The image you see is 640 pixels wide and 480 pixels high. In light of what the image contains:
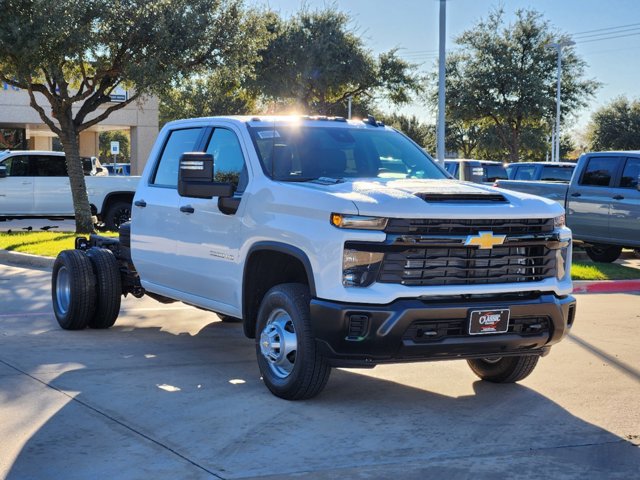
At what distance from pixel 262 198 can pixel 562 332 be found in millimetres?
2265

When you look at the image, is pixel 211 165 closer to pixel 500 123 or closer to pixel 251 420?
pixel 251 420

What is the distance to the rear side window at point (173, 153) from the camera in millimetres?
8188

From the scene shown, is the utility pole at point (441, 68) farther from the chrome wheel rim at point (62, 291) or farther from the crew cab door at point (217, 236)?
the crew cab door at point (217, 236)

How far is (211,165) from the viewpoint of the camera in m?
6.96

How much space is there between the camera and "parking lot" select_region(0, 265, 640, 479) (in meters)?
5.16

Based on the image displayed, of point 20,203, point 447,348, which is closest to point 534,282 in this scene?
point 447,348

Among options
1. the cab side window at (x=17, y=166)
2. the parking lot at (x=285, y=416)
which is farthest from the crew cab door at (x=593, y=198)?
the cab side window at (x=17, y=166)

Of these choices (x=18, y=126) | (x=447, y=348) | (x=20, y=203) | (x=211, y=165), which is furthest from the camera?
(x=18, y=126)

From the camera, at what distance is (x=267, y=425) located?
591 centimetres

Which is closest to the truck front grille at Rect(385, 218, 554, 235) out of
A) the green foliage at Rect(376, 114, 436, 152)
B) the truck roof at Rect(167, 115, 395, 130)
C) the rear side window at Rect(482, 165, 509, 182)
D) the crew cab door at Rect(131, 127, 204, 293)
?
the truck roof at Rect(167, 115, 395, 130)

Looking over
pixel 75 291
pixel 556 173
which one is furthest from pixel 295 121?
pixel 556 173

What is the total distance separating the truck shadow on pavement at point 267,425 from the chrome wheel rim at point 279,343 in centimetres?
23

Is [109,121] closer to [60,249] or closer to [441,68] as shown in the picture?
[441,68]

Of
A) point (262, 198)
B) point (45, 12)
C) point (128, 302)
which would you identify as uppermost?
point (45, 12)
